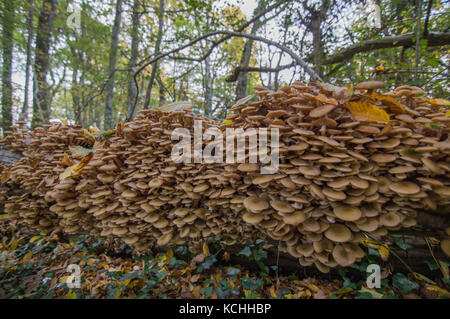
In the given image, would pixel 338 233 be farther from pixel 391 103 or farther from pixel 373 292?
pixel 391 103

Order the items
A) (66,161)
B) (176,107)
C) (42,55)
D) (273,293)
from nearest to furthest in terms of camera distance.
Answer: (273,293) → (176,107) → (66,161) → (42,55)

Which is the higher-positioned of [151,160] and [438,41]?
[438,41]

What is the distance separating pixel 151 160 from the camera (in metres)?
2.10

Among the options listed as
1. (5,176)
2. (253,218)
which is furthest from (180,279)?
(5,176)

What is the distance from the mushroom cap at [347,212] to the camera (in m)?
1.40

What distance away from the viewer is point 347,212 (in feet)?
4.76

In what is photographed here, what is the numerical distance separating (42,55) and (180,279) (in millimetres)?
9985

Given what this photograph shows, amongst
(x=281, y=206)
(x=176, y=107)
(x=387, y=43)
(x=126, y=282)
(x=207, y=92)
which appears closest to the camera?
(x=281, y=206)

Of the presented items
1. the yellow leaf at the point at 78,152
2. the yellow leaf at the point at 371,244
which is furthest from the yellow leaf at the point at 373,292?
the yellow leaf at the point at 78,152

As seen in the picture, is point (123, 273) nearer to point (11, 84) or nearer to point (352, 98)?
point (352, 98)

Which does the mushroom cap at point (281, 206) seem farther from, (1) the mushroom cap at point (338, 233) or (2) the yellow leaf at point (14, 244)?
(2) the yellow leaf at point (14, 244)

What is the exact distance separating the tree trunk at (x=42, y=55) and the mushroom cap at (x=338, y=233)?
9383mm
